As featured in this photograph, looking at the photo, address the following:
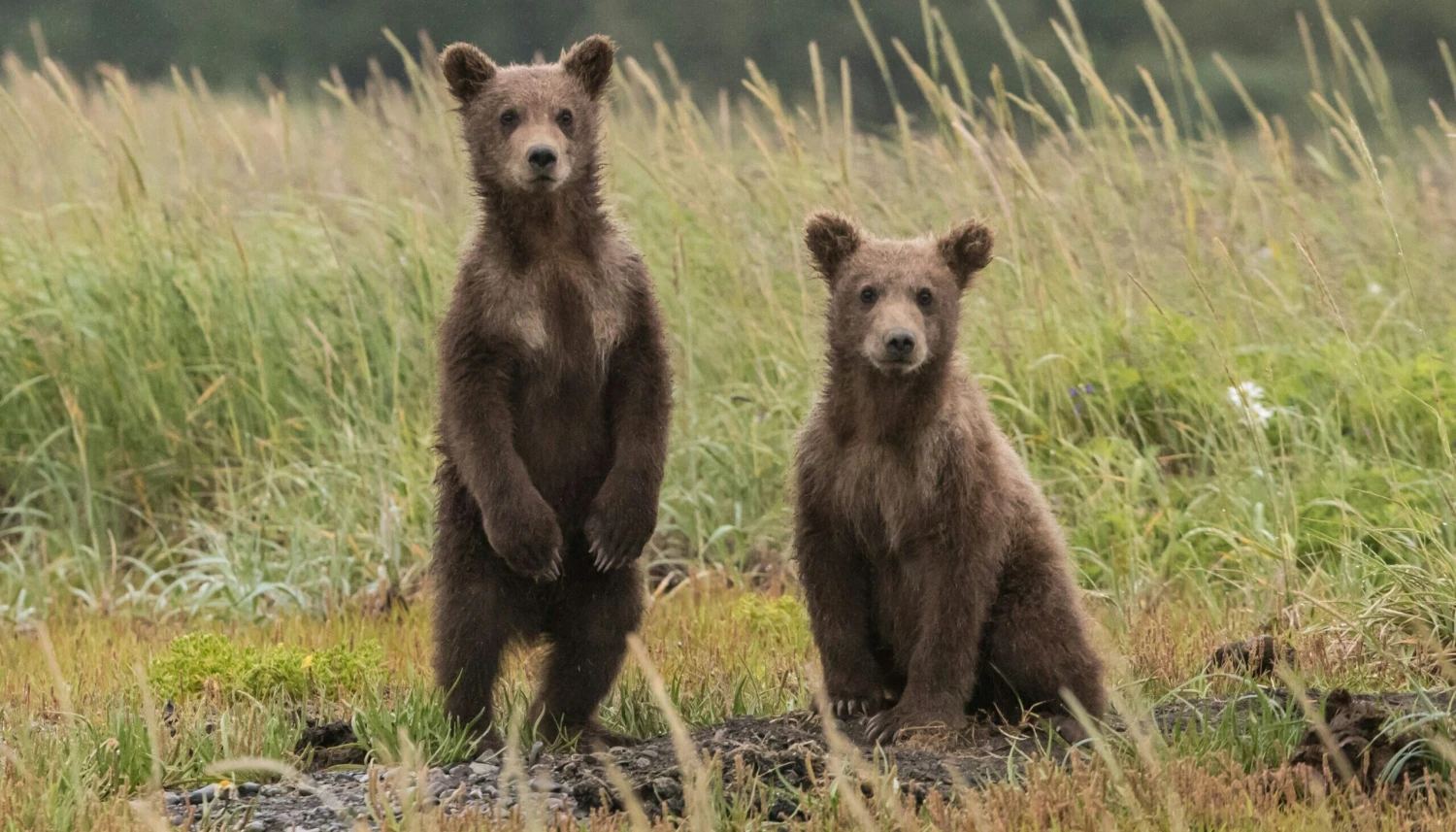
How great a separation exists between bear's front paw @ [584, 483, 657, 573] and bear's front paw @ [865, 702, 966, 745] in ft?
2.69

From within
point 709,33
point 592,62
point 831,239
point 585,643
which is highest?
point 709,33

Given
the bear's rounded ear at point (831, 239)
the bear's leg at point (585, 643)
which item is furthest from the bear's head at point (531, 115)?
the bear's leg at point (585, 643)

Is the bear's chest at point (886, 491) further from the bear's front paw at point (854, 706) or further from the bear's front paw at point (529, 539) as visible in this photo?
the bear's front paw at point (529, 539)

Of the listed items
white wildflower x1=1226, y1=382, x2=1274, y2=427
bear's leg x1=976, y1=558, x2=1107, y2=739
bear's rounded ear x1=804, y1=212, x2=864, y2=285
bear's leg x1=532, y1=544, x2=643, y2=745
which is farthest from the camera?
white wildflower x1=1226, y1=382, x2=1274, y2=427

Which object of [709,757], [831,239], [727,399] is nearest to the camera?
[709,757]

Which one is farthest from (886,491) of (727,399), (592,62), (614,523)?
(727,399)

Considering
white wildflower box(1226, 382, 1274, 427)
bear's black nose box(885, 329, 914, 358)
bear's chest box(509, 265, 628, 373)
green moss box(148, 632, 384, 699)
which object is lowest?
green moss box(148, 632, 384, 699)

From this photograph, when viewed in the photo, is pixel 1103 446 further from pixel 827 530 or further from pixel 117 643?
pixel 117 643

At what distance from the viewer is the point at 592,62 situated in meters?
5.44

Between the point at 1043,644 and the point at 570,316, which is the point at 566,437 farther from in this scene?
the point at 1043,644

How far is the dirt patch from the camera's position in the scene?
4285mm

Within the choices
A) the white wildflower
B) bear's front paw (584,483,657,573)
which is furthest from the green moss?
the white wildflower

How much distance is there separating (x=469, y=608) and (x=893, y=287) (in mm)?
1496

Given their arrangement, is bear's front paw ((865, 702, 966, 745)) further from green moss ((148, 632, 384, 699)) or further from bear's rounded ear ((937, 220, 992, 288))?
green moss ((148, 632, 384, 699))
